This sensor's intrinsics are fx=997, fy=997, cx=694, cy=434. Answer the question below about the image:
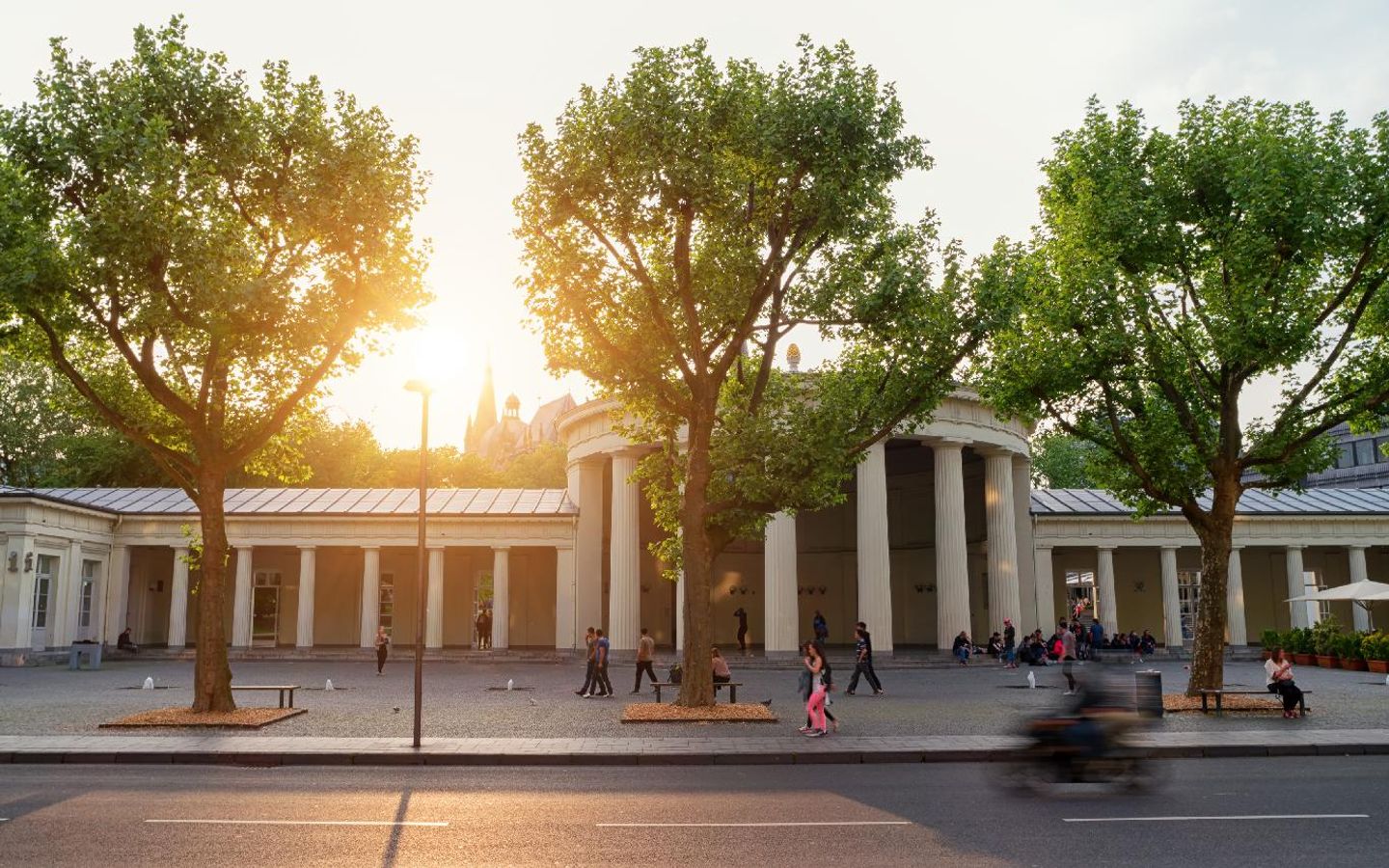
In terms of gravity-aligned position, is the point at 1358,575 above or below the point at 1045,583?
above

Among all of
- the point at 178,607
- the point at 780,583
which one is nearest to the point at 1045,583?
the point at 780,583

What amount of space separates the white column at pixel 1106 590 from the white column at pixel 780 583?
53.4 feet

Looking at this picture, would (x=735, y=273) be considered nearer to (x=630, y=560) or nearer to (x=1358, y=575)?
(x=630, y=560)

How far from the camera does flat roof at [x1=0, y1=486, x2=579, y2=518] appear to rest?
4588 centimetres

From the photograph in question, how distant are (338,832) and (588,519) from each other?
35.3 metres

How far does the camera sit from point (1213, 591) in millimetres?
22469

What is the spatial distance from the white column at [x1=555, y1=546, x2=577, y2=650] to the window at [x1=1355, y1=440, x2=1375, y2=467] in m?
61.0

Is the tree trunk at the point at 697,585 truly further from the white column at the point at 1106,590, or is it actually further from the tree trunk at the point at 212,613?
the white column at the point at 1106,590

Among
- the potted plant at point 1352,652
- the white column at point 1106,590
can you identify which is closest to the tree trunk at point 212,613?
the potted plant at point 1352,652

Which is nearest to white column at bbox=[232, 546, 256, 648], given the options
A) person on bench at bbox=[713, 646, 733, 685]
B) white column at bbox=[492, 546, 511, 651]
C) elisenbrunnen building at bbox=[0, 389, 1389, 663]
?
elisenbrunnen building at bbox=[0, 389, 1389, 663]

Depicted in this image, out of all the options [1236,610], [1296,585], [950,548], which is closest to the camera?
[950,548]

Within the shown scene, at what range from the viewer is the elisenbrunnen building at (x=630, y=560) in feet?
130

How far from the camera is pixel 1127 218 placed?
21.8 meters

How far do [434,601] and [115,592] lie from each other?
1393 centimetres
